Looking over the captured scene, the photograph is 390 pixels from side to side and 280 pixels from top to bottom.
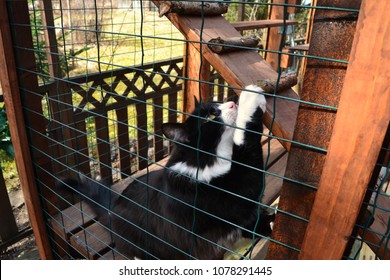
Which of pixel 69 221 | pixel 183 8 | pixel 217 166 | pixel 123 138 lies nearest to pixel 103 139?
pixel 123 138

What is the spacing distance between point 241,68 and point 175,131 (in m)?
0.49

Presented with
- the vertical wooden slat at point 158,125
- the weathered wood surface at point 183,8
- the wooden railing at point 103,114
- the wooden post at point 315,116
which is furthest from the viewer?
the vertical wooden slat at point 158,125

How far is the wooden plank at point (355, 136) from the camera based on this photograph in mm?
588

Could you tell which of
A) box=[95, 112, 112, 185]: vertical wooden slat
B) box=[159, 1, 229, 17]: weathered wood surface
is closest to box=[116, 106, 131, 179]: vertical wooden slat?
box=[95, 112, 112, 185]: vertical wooden slat

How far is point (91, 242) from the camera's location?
1.95 metres

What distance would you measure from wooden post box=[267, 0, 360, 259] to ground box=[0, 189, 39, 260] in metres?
2.64

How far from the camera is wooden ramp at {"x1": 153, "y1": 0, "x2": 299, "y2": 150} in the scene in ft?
3.65

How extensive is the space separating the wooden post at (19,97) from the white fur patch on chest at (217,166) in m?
0.98

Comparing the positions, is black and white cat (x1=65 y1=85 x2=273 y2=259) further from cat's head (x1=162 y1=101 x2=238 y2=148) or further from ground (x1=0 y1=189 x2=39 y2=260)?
ground (x1=0 y1=189 x2=39 y2=260)

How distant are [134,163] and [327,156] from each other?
307 cm

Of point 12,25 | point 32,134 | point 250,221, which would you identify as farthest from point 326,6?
point 32,134

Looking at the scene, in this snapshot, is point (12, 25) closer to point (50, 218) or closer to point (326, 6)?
point (50, 218)

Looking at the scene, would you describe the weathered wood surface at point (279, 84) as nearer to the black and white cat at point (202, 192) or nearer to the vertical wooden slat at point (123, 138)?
the black and white cat at point (202, 192)


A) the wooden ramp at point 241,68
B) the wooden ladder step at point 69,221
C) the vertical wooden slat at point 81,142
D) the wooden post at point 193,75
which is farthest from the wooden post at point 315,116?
the vertical wooden slat at point 81,142
